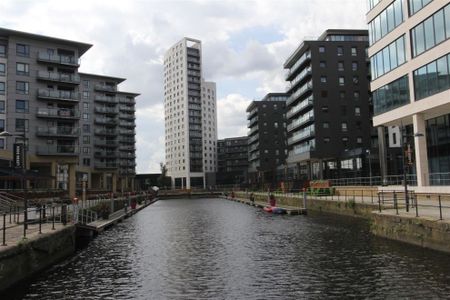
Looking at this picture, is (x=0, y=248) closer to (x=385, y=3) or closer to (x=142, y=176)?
(x=385, y=3)

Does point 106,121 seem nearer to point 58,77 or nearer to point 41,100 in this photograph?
point 58,77

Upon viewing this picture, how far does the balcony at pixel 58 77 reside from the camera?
7382cm

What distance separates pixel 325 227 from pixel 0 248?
879 inches

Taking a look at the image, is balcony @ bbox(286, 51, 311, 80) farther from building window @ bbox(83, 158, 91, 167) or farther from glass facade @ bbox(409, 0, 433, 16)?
building window @ bbox(83, 158, 91, 167)

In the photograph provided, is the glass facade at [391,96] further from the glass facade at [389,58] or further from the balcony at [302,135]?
the balcony at [302,135]

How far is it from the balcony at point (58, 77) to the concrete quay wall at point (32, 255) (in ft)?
184

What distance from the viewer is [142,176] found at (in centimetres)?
18775

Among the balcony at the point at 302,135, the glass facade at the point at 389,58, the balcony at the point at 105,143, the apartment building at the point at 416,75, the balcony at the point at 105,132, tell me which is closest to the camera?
the apartment building at the point at 416,75

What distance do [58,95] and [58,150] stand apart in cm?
898

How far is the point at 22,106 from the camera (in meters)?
72.1

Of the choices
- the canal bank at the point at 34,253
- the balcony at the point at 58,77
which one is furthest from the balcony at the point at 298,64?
the canal bank at the point at 34,253

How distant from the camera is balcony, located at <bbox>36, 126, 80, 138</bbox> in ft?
240

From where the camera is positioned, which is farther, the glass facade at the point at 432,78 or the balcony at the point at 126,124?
the balcony at the point at 126,124

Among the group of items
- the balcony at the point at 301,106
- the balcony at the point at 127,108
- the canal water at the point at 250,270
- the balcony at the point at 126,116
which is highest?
the balcony at the point at 127,108
